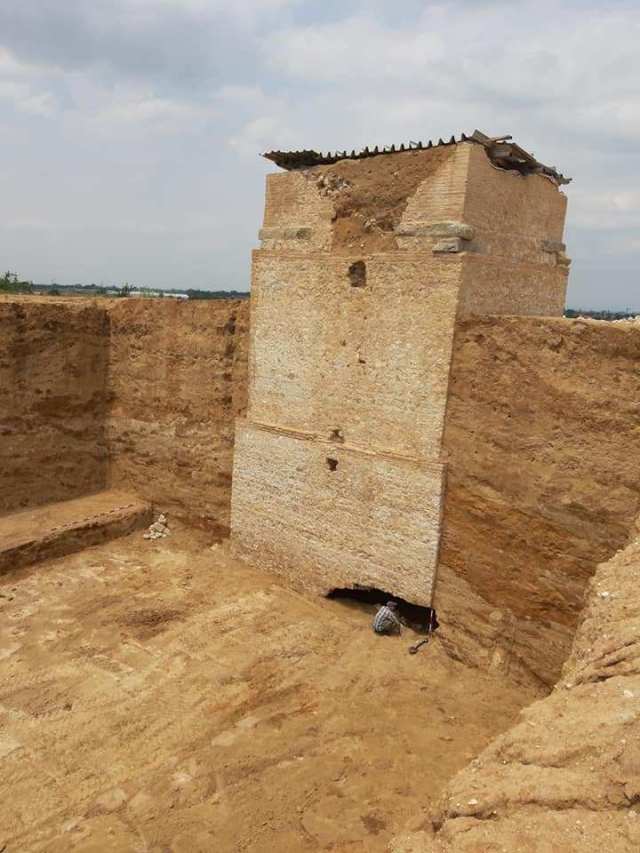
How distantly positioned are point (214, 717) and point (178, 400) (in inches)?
201

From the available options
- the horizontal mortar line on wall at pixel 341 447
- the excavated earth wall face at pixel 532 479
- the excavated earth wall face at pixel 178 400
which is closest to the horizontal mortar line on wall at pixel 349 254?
the excavated earth wall face at pixel 532 479

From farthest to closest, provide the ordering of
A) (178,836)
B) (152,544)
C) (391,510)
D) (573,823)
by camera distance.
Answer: (152,544)
(391,510)
(178,836)
(573,823)

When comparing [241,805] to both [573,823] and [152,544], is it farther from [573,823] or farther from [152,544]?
[152,544]

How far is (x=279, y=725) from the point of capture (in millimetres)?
5973

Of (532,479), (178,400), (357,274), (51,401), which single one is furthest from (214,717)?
(51,401)

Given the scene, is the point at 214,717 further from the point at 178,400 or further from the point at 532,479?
the point at 178,400

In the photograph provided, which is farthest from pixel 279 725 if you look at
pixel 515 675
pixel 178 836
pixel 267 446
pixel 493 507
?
pixel 267 446

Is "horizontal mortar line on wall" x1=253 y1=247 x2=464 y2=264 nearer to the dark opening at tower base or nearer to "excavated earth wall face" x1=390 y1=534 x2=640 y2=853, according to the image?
the dark opening at tower base

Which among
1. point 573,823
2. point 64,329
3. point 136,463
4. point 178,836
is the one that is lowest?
point 178,836

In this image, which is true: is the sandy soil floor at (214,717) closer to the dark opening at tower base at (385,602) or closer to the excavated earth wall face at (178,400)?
the dark opening at tower base at (385,602)

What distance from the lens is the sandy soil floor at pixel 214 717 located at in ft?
16.0

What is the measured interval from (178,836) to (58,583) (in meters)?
4.46

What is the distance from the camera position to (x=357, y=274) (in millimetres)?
7648

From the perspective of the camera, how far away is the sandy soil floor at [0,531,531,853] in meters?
4.87
